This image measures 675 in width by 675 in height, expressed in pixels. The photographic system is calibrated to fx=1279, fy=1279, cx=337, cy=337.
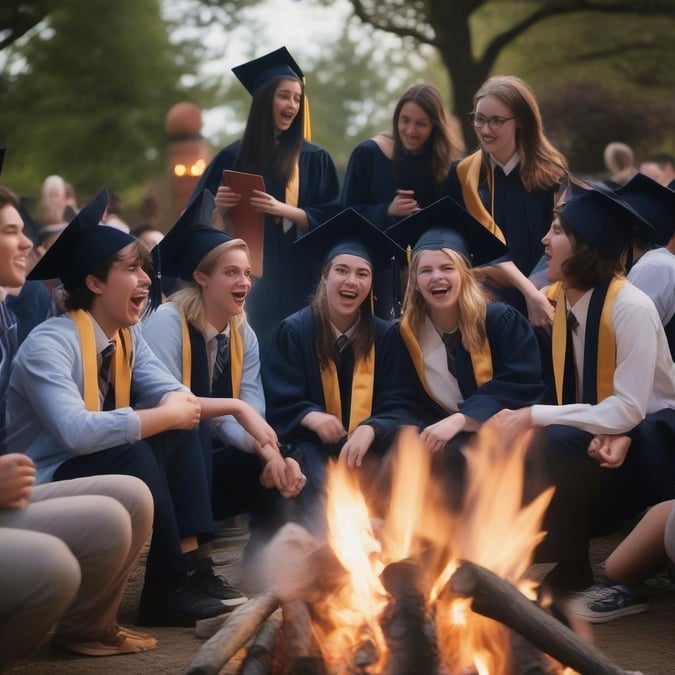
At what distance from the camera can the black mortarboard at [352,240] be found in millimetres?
6617

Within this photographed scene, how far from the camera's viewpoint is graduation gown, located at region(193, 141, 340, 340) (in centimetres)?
798

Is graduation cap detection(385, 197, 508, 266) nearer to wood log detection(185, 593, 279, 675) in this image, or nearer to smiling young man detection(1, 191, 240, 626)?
smiling young man detection(1, 191, 240, 626)

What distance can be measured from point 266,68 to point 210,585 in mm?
3410

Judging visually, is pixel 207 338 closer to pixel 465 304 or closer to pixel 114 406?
pixel 114 406

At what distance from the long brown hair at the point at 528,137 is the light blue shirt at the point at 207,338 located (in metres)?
2.01

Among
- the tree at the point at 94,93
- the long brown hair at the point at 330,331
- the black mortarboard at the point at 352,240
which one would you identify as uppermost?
the tree at the point at 94,93

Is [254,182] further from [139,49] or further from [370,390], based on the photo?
[139,49]

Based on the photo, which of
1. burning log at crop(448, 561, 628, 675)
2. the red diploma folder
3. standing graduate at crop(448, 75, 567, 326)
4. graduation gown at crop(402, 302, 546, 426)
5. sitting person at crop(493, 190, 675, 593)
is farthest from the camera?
the red diploma folder

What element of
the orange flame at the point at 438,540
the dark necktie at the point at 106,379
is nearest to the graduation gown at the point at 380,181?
the orange flame at the point at 438,540

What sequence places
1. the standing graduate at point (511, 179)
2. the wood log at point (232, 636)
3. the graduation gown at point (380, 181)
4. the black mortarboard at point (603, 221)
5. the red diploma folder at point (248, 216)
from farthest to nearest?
the graduation gown at point (380, 181) < the red diploma folder at point (248, 216) < the standing graduate at point (511, 179) < the black mortarboard at point (603, 221) < the wood log at point (232, 636)

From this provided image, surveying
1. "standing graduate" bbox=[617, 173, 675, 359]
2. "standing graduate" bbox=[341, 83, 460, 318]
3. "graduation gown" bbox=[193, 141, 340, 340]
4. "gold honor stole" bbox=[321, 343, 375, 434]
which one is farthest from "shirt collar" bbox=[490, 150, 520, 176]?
"gold honor stole" bbox=[321, 343, 375, 434]

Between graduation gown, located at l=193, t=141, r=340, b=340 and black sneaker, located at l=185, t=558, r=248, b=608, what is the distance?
2.51 m

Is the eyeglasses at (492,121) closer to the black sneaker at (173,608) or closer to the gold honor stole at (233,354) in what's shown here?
the gold honor stole at (233,354)

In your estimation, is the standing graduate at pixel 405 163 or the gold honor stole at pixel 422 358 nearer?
the gold honor stole at pixel 422 358
